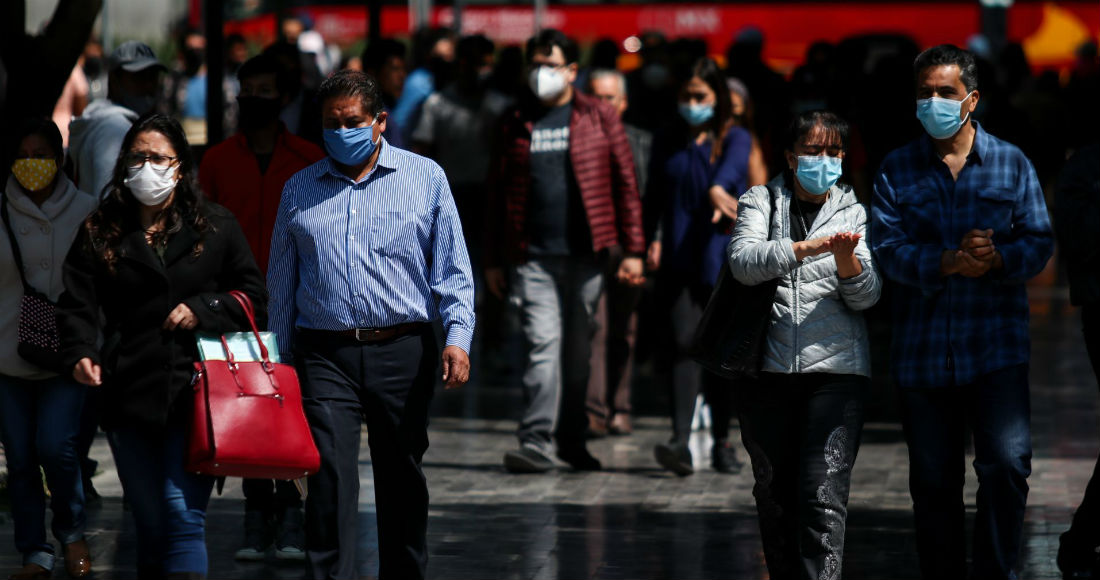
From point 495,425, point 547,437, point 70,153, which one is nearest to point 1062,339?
point 495,425

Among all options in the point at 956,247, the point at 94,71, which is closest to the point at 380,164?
the point at 956,247

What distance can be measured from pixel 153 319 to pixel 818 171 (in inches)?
86.7

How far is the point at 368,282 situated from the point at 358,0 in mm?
27552

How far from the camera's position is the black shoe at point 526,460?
9.05 m

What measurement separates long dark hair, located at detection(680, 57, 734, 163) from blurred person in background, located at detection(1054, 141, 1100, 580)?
2.63 meters

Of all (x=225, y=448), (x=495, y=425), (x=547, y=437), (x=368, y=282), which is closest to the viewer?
(x=225, y=448)

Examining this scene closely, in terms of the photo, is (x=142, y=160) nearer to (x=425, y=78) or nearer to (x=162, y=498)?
(x=162, y=498)

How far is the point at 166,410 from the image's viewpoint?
5.55 m

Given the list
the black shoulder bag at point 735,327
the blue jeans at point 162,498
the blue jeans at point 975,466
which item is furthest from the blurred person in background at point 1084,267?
the blue jeans at point 162,498

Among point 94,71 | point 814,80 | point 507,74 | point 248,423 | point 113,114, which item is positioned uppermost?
point 94,71

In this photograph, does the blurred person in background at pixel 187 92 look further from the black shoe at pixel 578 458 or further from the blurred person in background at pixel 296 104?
the black shoe at pixel 578 458

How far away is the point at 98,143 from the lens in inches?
323

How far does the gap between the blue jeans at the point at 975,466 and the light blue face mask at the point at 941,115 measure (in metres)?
0.81

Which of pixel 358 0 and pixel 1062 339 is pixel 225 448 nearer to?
pixel 1062 339
